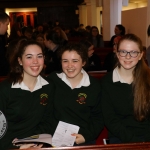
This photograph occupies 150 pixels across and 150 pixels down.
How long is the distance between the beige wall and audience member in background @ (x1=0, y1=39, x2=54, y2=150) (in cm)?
438

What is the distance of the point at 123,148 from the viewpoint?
140cm

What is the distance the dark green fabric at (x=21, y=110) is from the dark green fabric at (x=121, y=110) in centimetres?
61

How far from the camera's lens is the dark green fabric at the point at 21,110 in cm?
221

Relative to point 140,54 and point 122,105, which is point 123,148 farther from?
point 140,54

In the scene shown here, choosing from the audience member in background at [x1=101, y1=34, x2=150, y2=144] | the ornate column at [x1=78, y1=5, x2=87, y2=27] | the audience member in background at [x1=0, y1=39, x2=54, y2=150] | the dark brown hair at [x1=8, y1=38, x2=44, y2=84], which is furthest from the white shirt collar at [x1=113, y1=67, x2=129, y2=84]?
the ornate column at [x1=78, y1=5, x2=87, y2=27]

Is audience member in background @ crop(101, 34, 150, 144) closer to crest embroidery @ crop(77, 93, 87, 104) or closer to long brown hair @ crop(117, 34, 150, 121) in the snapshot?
long brown hair @ crop(117, 34, 150, 121)

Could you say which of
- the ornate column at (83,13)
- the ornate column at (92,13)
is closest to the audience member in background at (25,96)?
the ornate column at (92,13)

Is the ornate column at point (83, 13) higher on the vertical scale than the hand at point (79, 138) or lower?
higher

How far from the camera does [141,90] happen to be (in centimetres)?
233

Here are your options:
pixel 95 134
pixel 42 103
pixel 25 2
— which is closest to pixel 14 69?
pixel 42 103

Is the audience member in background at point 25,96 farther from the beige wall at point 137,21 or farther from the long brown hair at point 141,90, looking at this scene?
the beige wall at point 137,21

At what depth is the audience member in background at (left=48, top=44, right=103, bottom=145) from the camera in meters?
2.43

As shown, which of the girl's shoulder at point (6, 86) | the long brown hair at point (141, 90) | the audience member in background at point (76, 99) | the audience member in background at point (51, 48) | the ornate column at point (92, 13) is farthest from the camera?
the ornate column at point (92, 13)

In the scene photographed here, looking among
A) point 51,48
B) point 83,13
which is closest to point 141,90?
point 51,48
